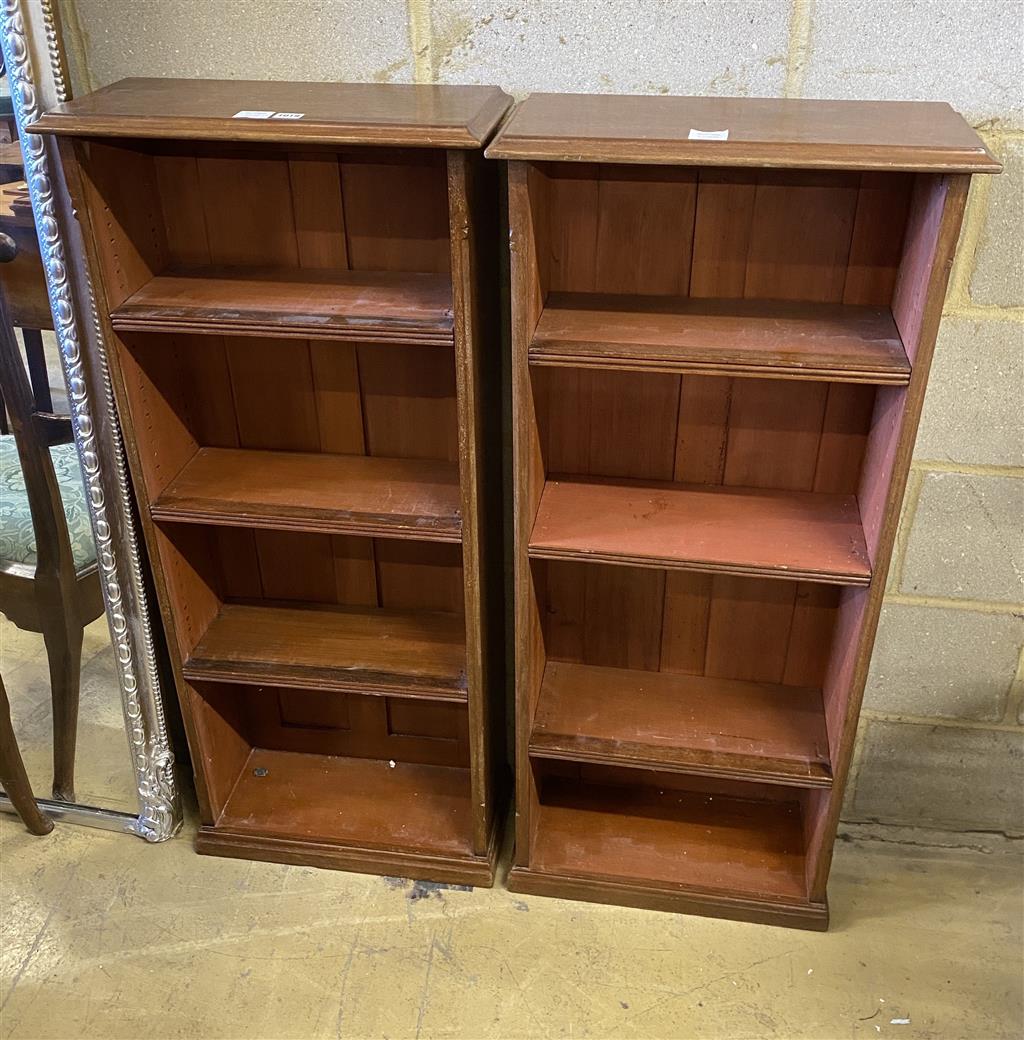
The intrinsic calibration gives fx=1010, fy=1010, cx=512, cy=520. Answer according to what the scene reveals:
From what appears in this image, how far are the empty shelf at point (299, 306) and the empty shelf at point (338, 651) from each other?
25.3 inches

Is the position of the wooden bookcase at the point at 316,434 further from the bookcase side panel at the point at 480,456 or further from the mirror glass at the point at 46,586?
the mirror glass at the point at 46,586

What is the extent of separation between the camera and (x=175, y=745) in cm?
224

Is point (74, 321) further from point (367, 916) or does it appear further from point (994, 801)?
point (994, 801)

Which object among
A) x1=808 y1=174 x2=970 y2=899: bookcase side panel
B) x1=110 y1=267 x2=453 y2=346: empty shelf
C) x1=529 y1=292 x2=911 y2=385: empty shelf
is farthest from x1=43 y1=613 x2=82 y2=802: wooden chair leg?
x1=808 y1=174 x2=970 y2=899: bookcase side panel

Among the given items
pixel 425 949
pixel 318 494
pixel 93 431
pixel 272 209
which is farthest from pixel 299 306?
pixel 425 949

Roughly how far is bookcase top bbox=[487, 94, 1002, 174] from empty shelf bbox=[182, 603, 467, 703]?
3.08 feet

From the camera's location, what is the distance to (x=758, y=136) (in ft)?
4.28

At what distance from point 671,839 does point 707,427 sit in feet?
2.74

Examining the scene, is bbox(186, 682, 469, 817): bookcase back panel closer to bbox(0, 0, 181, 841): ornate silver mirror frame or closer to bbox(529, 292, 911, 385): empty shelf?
bbox(0, 0, 181, 841): ornate silver mirror frame

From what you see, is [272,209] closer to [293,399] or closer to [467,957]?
[293,399]

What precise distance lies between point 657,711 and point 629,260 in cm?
83

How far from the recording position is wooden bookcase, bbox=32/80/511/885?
1.48 m

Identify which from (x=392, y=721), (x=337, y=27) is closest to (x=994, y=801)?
(x=392, y=721)

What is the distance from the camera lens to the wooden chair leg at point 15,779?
6.49 ft
